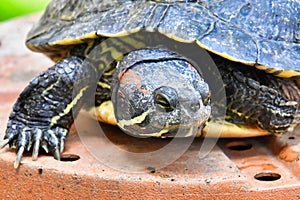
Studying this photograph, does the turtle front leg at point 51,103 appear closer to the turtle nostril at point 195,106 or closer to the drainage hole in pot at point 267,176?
the turtle nostril at point 195,106

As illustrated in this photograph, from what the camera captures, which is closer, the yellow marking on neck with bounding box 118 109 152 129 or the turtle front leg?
the yellow marking on neck with bounding box 118 109 152 129

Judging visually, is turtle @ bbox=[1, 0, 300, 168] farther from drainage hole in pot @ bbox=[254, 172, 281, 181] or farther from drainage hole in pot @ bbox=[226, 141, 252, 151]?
drainage hole in pot @ bbox=[254, 172, 281, 181]

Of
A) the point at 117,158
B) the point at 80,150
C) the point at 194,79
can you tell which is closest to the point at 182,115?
the point at 194,79

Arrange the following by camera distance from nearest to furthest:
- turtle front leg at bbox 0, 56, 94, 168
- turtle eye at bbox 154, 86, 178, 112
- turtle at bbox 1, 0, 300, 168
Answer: turtle eye at bbox 154, 86, 178, 112 < turtle at bbox 1, 0, 300, 168 < turtle front leg at bbox 0, 56, 94, 168

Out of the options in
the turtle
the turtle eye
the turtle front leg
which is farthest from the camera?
the turtle front leg

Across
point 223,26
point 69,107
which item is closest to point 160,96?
point 223,26

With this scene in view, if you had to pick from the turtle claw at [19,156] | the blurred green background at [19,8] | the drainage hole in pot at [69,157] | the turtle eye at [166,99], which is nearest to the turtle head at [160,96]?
the turtle eye at [166,99]

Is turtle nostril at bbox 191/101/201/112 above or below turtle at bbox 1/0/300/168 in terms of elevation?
below

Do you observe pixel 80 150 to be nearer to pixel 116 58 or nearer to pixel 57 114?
pixel 57 114

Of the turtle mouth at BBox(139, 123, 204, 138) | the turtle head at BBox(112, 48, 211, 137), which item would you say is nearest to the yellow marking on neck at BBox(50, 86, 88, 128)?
the turtle head at BBox(112, 48, 211, 137)
